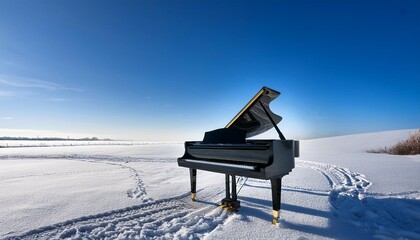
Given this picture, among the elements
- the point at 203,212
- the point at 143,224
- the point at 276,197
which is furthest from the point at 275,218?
the point at 143,224

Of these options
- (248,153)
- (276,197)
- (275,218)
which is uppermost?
(248,153)

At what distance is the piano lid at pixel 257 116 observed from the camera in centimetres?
390

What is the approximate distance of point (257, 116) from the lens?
4.63 m

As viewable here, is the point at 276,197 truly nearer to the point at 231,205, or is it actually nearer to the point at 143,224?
the point at 231,205

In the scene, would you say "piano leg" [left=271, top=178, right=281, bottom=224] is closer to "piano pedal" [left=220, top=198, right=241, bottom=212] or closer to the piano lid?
"piano pedal" [left=220, top=198, right=241, bottom=212]

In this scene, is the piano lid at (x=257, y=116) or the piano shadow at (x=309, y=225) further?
the piano lid at (x=257, y=116)

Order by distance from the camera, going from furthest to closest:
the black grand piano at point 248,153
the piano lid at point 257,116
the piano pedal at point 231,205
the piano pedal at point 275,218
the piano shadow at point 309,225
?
the piano lid at point 257,116, the piano pedal at point 231,205, the piano pedal at point 275,218, the black grand piano at point 248,153, the piano shadow at point 309,225

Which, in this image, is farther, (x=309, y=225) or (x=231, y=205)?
(x=231, y=205)

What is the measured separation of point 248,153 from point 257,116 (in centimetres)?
144

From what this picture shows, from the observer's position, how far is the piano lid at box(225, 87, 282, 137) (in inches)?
154

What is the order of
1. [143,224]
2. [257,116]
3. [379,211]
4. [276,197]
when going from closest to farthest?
1. [276,197]
2. [143,224]
3. [379,211]
4. [257,116]

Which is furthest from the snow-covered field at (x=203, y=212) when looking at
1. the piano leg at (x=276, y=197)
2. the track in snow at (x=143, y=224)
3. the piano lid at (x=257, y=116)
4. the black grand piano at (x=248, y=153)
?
the piano lid at (x=257, y=116)

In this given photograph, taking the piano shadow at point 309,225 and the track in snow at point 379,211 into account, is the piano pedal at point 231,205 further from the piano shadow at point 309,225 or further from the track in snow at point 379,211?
the track in snow at point 379,211

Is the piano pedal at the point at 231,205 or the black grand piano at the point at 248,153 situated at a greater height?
the black grand piano at the point at 248,153
